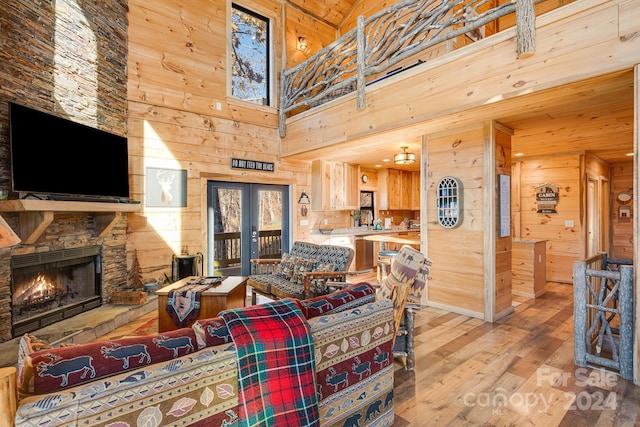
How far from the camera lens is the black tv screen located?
9.47 feet

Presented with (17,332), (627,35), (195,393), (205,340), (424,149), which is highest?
(627,35)

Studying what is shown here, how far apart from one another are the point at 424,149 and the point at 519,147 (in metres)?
2.19

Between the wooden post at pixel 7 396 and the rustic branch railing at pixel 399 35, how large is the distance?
3654 millimetres

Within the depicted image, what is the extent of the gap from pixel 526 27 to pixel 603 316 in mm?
2586

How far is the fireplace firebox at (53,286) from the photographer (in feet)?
10.1

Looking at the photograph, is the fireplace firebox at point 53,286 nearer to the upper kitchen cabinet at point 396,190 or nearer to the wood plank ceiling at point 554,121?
the wood plank ceiling at point 554,121

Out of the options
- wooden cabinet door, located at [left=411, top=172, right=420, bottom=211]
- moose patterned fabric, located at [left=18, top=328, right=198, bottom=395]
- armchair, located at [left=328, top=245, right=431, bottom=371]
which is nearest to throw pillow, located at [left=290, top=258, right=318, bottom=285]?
armchair, located at [left=328, top=245, right=431, bottom=371]

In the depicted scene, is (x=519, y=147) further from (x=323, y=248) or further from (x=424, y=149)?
(x=323, y=248)

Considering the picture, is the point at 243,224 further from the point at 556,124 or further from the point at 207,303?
the point at 556,124

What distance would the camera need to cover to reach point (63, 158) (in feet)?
10.8

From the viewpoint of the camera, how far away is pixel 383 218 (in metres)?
8.45

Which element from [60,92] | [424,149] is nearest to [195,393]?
[60,92]

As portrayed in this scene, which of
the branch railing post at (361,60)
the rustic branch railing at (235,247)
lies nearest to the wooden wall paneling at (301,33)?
the branch railing post at (361,60)

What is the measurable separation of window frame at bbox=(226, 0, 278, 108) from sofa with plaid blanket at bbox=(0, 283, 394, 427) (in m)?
4.71
